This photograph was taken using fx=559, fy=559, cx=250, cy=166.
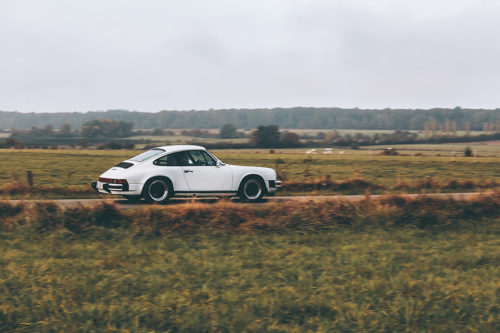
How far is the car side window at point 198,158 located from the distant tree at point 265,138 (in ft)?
182

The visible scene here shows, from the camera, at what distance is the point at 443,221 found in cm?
1425

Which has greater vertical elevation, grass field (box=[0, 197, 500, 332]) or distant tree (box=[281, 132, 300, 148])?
distant tree (box=[281, 132, 300, 148])

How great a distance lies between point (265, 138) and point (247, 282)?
66.8 meters

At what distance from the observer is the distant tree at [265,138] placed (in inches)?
2840

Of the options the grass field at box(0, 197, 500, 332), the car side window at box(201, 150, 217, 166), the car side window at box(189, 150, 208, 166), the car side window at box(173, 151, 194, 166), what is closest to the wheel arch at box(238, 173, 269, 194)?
the car side window at box(201, 150, 217, 166)

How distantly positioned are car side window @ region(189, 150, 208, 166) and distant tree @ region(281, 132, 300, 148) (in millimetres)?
59023

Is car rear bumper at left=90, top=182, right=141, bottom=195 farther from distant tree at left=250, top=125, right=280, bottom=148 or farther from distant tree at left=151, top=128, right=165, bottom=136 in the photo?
distant tree at left=151, top=128, right=165, bottom=136

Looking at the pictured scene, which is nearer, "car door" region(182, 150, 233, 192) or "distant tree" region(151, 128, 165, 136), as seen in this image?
"car door" region(182, 150, 233, 192)

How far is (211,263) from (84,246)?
9.46 ft

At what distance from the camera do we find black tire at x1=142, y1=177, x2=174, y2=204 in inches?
567

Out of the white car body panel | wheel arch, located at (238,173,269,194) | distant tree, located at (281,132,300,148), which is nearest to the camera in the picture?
the white car body panel

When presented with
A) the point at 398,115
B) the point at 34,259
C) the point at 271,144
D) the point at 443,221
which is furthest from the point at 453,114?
the point at 34,259

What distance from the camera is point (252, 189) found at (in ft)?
50.9

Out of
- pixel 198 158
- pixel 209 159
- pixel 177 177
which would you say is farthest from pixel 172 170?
pixel 209 159
